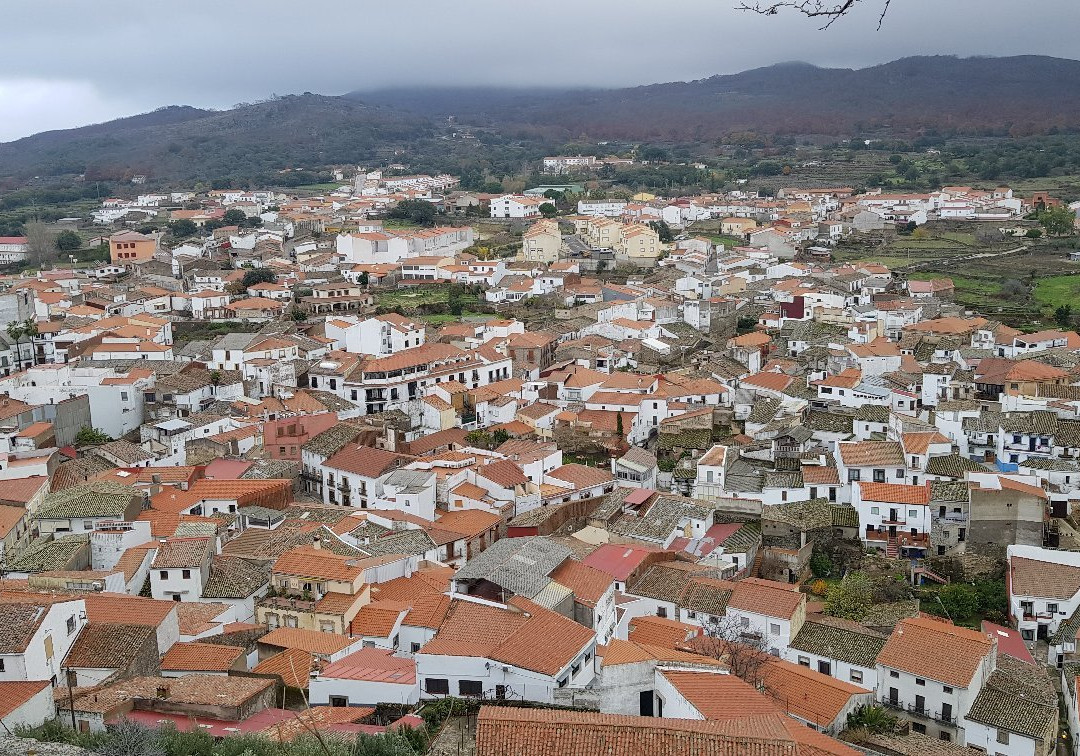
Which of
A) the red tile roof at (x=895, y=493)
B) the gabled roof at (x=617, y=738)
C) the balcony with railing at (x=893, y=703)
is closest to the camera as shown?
the gabled roof at (x=617, y=738)

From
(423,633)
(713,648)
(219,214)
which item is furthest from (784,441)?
(219,214)

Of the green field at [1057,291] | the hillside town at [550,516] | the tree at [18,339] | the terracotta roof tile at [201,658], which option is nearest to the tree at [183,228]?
the hillside town at [550,516]

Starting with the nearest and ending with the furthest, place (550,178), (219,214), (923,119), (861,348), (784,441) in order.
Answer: (784,441), (861,348), (219,214), (550,178), (923,119)

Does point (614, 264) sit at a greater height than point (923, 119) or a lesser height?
lesser

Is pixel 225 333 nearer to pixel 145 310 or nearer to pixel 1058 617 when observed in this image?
pixel 145 310

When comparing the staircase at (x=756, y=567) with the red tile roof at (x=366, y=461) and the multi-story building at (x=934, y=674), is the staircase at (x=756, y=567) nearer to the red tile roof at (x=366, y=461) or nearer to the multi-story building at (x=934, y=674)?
the multi-story building at (x=934, y=674)

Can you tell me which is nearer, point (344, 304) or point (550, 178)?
point (344, 304)

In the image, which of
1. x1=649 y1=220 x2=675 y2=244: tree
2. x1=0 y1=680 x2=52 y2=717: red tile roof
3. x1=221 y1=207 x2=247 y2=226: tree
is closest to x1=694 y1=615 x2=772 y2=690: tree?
x1=0 y1=680 x2=52 y2=717: red tile roof
